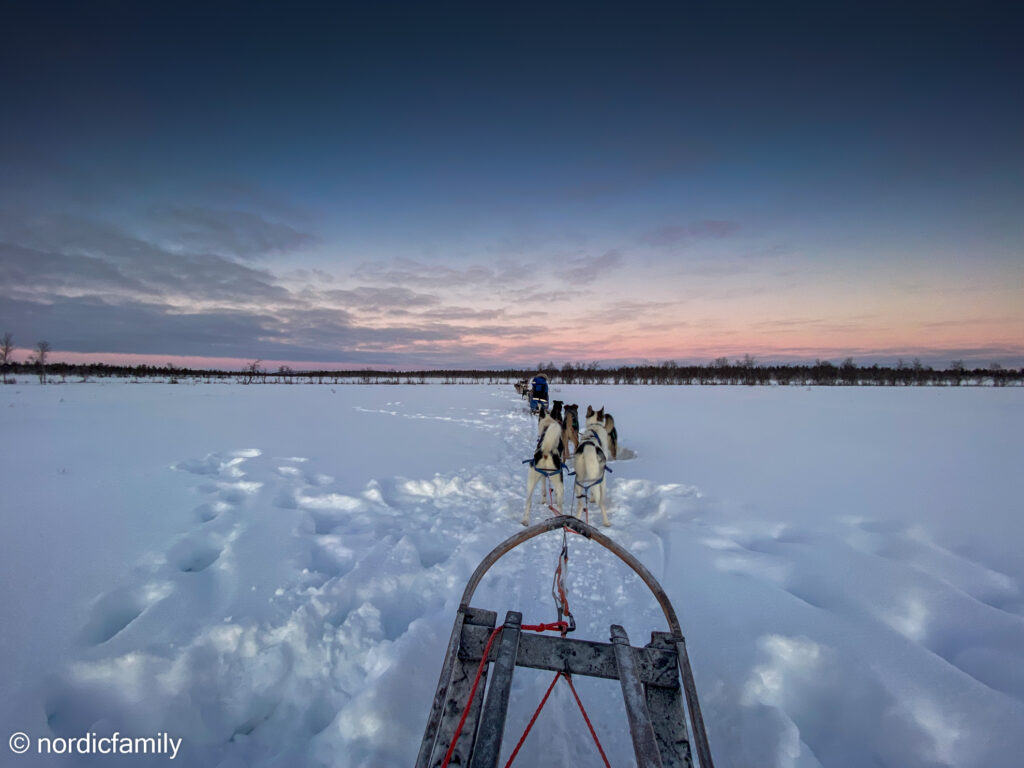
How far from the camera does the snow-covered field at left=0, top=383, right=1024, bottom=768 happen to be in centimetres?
235

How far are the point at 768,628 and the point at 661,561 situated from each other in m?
1.32

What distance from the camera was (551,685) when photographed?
6.88ft

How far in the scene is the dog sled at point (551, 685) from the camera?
174 centimetres

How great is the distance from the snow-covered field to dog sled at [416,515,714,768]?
54cm

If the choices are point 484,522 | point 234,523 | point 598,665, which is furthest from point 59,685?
point 484,522

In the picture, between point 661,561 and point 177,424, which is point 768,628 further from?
point 177,424

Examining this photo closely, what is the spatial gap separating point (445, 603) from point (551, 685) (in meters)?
1.78

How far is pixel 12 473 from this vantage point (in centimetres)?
580

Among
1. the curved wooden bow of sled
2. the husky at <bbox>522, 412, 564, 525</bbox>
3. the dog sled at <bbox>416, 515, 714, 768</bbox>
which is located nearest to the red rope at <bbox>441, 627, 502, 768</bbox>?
the dog sled at <bbox>416, 515, 714, 768</bbox>

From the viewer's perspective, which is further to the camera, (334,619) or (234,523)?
(234,523)

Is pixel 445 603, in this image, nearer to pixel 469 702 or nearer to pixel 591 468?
pixel 469 702

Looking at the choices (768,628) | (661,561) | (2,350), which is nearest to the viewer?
(768,628)

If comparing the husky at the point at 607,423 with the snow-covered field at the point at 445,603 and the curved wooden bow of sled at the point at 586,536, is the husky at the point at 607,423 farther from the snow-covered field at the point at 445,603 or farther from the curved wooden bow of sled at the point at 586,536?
the curved wooden bow of sled at the point at 586,536

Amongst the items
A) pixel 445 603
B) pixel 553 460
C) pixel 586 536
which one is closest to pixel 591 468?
pixel 553 460
